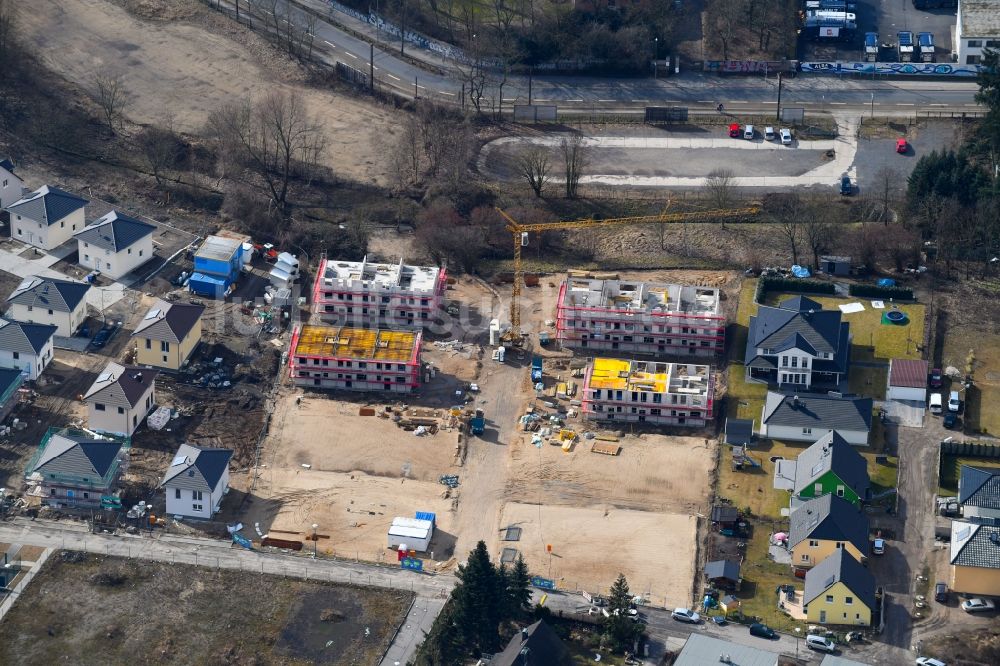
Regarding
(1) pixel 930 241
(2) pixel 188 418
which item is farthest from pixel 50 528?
(1) pixel 930 241

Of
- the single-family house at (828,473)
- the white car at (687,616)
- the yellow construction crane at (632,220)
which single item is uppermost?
the yellow construction crane at (632,220)

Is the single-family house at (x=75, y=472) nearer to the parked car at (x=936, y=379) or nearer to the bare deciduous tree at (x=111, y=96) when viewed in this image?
the bare deciduous tree at (x=111, y=96)

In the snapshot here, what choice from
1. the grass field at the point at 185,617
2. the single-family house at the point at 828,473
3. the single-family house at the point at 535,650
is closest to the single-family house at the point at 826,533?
the single-family house at the point at 828,473

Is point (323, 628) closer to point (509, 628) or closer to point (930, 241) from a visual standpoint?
point (509, 628)

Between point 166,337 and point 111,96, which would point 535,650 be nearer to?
point 166,337

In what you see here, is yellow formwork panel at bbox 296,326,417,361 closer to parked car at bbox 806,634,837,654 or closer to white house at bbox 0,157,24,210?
white house at bbox 0,157,24,210

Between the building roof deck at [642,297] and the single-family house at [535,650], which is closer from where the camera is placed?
the single-family house at [535,650]

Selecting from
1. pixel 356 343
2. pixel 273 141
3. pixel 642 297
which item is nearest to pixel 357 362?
pixel 356 343
